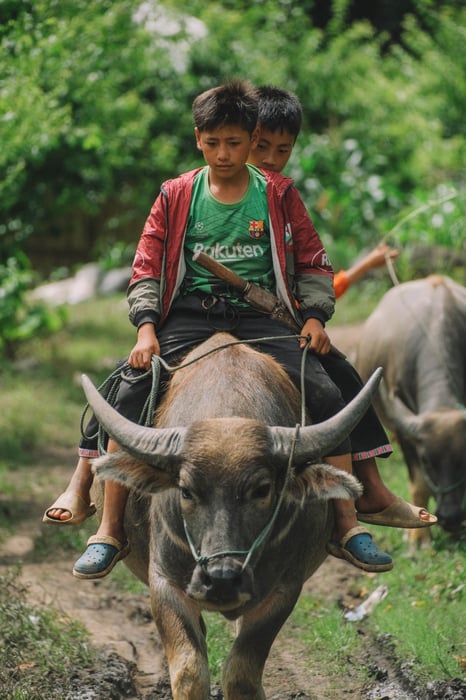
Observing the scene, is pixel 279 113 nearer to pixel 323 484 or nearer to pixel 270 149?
pixel 270 149

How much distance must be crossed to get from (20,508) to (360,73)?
11326mm

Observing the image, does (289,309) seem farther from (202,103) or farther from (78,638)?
(78,638)

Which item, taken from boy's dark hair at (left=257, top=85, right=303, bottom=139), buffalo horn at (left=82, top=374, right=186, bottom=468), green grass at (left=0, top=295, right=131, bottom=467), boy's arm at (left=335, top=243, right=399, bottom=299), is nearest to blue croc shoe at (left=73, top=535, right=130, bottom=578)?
buffalo horn at (left=82, top=374, right=186, bottom=468)

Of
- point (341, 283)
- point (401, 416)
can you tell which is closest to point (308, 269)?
point (341, 283)

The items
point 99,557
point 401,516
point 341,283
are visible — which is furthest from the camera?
point 341,283

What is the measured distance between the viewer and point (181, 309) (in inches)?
168

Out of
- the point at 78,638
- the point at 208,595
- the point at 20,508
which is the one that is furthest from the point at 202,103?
the point at 20,508

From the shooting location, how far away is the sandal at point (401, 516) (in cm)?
448

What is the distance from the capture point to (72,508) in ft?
14.4

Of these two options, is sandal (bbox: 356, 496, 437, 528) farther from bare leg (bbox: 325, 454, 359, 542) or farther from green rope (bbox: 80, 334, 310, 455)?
green rope (bbox: 80, 334, 310, 455)

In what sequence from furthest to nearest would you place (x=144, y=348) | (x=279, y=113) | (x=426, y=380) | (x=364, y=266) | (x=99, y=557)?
(x=426, y=380) < (x=364, y=266) < (x=279, y=113) < (x=144, y=348) < (x=99, y=557)

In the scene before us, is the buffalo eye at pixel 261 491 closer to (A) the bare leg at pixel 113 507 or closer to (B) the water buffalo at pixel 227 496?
(B) the water buffalo at pixel 227 496

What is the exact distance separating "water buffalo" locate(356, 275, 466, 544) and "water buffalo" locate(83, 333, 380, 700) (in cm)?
263

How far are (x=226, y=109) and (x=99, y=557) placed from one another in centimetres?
177
